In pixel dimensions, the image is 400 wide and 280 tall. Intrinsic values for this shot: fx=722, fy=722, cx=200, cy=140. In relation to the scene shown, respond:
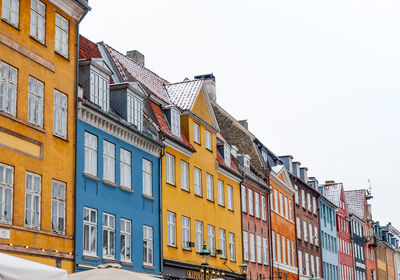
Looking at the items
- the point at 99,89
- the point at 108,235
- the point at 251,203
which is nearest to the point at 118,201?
the point at 108,235

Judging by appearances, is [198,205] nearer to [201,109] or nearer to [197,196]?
[197,196]

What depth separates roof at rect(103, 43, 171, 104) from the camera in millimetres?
33156

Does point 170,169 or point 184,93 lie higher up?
point 184,93

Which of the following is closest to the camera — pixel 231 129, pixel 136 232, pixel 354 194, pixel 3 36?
pixel 3 36

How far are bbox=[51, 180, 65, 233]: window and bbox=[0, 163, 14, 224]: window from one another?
2.13 metres

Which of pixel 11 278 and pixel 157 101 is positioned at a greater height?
pixel 157 101

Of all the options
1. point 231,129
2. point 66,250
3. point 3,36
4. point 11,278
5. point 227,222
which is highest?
point 231,129

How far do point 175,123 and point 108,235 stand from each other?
903cm

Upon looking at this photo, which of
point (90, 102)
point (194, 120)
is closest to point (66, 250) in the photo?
point (90, 102)

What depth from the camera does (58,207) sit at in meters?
22.2

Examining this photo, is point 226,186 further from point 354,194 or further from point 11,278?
point 354,194

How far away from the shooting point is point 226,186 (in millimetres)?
38938

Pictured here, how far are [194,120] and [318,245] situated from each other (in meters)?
28.1

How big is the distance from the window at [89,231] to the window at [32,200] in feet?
9.61
